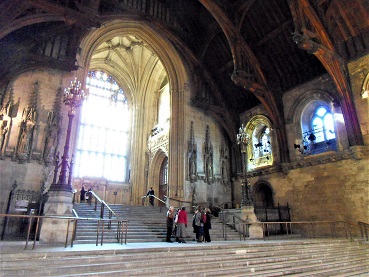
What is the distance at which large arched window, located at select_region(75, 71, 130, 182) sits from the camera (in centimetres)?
2338

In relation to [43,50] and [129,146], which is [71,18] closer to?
[43,50]

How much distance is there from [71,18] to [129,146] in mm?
14932

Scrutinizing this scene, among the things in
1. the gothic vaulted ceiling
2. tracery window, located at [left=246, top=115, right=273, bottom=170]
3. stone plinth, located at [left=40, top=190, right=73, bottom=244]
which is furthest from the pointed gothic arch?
stone plinth, located at [left=40, top=190, right=73, bottom=244]

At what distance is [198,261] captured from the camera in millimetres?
6070

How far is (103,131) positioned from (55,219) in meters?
17.4

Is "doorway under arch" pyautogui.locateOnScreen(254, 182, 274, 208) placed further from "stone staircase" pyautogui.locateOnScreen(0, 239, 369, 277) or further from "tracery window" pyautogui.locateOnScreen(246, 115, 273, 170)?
"stone staircase" pyautogui.locateOnScreen(0, 239, 369, 277)

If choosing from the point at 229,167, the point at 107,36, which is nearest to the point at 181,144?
the point at 229,167

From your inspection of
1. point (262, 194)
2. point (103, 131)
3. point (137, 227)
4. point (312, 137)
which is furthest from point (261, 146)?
point (103, 131)

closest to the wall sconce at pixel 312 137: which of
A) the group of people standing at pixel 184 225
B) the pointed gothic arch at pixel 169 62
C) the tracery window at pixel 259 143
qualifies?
the tracery window at pixel 259 143

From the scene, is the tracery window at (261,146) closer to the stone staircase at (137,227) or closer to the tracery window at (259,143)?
the tracery window at (259,143)

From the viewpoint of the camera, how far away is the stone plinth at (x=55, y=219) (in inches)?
307

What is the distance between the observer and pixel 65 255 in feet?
17.2

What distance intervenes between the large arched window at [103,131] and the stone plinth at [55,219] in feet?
48.3

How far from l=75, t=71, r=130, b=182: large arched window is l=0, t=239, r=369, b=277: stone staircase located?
59.1 ft
